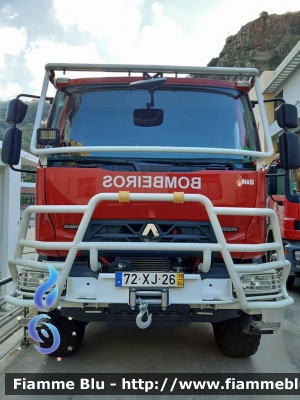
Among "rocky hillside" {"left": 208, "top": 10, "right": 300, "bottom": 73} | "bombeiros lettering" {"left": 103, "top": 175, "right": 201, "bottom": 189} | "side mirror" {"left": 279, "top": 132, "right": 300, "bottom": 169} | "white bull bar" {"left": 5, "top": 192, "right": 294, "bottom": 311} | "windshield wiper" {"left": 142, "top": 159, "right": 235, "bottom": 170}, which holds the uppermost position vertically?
"rocky hillside" {"left": 208, "top": 10, "right": 300, "bottom": 73}

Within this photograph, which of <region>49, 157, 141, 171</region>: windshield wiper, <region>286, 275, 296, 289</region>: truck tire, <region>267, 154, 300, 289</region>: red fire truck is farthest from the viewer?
<region>286, 275, 296, 289</region>: truck tire

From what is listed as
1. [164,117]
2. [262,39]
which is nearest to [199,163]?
[164,117]

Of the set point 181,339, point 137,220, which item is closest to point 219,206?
point 137,220

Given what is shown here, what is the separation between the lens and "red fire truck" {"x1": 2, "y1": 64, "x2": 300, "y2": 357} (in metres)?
2.85

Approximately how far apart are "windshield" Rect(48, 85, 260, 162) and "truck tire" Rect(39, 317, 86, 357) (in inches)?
66.4

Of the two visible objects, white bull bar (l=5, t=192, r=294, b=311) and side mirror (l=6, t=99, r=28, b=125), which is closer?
white bull bar (l=5, t=192, r=294, b=311)

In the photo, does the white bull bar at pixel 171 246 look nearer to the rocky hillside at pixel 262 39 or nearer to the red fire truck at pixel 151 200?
the red fire truck at pixel 151 200

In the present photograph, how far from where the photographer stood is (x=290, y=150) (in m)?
3.38

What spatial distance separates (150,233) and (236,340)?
5.10 feet

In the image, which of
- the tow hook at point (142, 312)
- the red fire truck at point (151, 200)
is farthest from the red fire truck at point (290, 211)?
the tow hook at point (142, 312)

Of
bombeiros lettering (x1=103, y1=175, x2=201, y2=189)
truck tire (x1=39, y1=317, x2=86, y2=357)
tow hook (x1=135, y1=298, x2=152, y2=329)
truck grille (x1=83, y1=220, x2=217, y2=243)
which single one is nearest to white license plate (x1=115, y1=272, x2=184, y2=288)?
tow hook (x1=135, y1=298, x2=152, y2=329)

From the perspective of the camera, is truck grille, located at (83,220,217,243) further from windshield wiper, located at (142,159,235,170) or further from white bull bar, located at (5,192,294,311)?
windshield wiper, located at (142,159,235,170)

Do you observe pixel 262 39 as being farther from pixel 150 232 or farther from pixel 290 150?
pixel 150 232

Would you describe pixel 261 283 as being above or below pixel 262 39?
below
